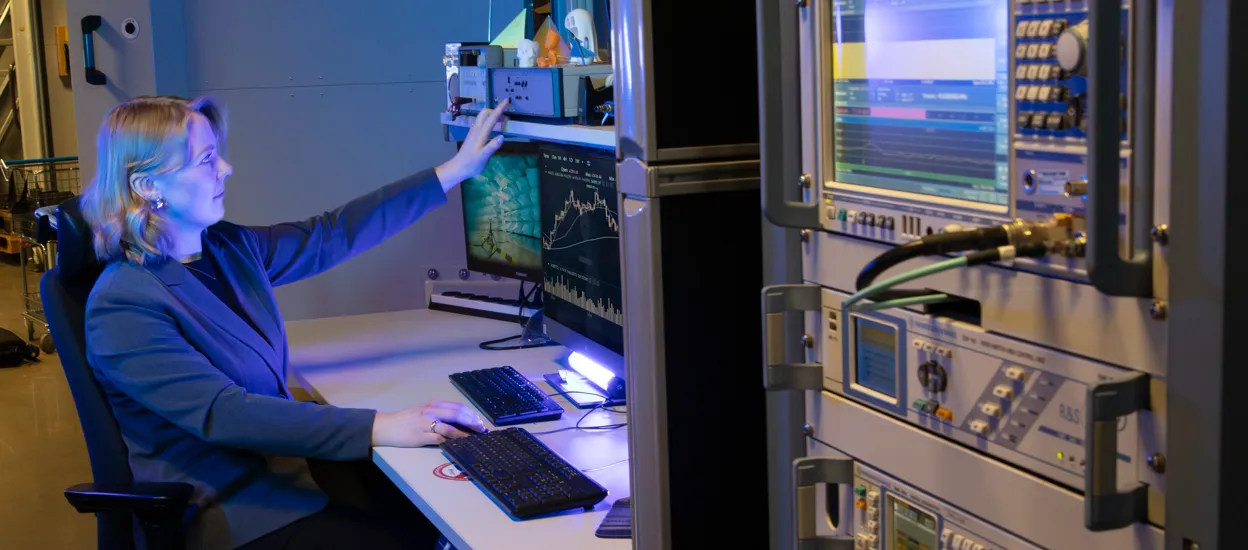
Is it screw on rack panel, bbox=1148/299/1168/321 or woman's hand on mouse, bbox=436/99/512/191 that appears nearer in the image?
screw on rack panel, bbox=1148/299/1168/321

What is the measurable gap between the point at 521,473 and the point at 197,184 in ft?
3.07

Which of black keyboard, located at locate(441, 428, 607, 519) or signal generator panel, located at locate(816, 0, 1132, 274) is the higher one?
signal generator panel, located at locate(816, 0, 1132, 274)

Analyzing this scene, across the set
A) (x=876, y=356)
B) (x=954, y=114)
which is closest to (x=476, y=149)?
(x=876, y=356)

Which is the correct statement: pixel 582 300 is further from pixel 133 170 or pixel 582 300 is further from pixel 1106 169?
pixel 1106 169

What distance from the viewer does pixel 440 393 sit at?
97.0 inches

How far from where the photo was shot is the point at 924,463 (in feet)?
3.38

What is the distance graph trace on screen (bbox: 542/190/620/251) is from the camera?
2262 mm

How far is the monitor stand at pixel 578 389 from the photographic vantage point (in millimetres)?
2320

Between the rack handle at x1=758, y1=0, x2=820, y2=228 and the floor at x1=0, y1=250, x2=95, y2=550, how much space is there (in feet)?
10.4

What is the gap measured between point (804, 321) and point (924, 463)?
0.65ft

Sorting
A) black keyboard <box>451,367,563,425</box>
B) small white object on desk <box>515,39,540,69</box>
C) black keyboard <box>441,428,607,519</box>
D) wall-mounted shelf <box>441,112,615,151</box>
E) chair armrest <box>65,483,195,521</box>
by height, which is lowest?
chair armrest <box>65,483,195,521</box>

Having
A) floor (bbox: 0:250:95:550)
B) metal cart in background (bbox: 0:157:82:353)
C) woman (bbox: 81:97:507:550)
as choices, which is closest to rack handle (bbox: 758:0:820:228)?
woman (bbox: 81:97:507:550)

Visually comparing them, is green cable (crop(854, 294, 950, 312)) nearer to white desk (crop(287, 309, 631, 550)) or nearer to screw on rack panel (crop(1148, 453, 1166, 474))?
screw on rack panel (crop(1148, 453, 1166, 474))

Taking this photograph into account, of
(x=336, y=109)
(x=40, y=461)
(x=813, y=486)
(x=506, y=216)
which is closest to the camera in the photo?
(x=813, y=486)
